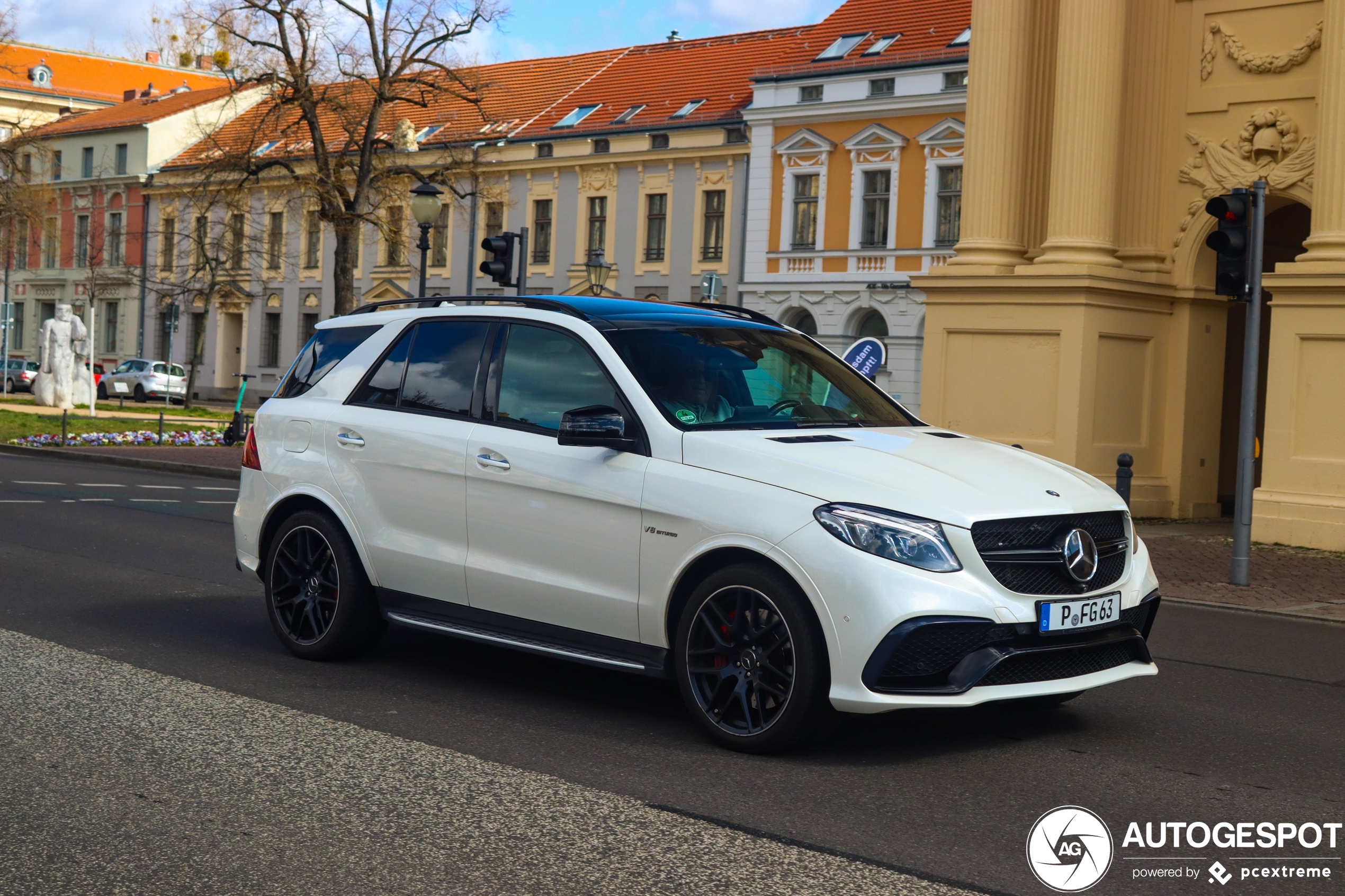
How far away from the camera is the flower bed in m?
28.8

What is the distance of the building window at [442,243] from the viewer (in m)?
54.1

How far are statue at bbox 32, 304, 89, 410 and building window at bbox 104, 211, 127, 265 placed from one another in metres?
25.1

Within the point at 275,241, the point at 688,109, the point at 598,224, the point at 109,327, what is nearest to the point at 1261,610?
Answer: the point at 688,109

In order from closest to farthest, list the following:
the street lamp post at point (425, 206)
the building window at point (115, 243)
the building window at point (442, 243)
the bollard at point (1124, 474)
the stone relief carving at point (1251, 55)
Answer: the bollard at point (1124, 474) → the stone relief carving at point (1251, 55) → the street lamp post at point (425, 206) → the building window at point (442, 243) → the building window at point (115, 243)

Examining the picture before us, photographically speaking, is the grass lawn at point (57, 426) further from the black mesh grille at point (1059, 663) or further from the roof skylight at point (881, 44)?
the black mesh grille at point (1059, 663)

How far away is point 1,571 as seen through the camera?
36.0 ft

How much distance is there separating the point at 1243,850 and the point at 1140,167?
17.4m

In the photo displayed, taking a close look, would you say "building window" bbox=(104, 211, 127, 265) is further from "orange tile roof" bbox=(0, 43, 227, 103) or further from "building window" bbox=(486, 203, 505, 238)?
"building window" bbox=(486, 203, 505, 238)

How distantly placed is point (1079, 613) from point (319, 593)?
378 centimetres

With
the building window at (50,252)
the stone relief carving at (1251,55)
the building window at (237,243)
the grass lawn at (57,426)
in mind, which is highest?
the building window at (50,252)

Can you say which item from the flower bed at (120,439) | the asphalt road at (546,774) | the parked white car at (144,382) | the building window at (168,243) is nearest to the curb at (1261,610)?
the asphalt road at (546,774)

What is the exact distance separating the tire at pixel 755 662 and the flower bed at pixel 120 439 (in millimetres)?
24663

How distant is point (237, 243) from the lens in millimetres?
55750

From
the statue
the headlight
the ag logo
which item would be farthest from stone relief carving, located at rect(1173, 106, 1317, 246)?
the statue
